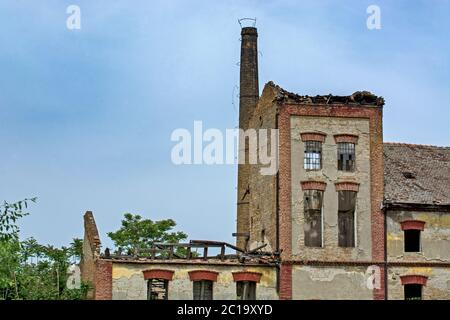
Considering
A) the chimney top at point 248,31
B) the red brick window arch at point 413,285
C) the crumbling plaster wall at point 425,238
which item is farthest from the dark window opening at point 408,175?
the chimney top at point 248,31

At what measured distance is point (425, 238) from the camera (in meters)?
42.2

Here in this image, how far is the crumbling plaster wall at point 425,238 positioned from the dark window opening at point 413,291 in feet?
4.04

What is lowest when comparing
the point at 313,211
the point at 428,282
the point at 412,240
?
the point at 428,282

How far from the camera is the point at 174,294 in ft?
129

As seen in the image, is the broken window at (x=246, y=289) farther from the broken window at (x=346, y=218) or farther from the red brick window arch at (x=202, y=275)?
the broken window at (x=346, y=218)

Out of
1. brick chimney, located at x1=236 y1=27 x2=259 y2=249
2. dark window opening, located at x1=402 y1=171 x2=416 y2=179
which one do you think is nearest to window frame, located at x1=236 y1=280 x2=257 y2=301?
dark window opening, located at x1=402 y1=171 x2=416 y2=179

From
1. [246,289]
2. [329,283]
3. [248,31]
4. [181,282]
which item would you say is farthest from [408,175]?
[248,31]

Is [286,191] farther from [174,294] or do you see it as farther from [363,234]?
[174,294]

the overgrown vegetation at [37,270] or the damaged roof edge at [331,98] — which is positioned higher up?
the damaged roof edge at [331,98]

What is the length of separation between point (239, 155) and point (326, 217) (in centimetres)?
1195

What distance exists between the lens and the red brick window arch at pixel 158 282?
39125mm

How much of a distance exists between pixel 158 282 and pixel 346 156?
9.94 m

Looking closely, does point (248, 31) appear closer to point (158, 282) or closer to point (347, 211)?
point (347, 211)
